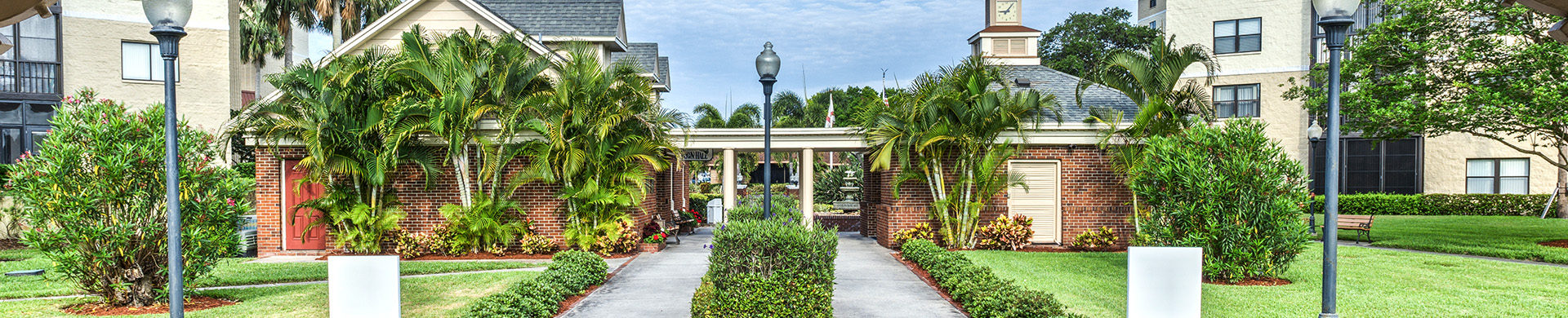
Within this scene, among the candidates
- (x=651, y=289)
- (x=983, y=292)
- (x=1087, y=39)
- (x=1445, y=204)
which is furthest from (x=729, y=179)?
A: (x=1087, y=39)

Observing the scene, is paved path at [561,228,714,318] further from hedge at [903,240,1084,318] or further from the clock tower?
the clock tower

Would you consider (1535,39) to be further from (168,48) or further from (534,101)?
(168,48)

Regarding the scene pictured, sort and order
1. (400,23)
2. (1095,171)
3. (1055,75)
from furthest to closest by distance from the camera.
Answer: (1055,75) < (400,23) < (1095,171)

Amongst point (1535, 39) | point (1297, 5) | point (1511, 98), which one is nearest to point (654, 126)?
point (1511, 98)

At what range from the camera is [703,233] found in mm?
22188

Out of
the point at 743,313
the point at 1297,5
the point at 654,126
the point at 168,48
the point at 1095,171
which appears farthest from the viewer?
the point at 1297,5

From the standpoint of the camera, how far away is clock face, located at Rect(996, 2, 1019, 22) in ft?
77.5

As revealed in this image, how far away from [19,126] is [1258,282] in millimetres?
26262

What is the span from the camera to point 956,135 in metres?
15.7

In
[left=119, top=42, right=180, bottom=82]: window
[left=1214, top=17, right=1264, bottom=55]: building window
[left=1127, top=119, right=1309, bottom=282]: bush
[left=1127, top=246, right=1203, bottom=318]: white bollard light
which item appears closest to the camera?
[left=1127, top=246, right=1203, bottom=318]: white bollard light

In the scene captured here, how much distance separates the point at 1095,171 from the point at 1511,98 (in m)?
7.25

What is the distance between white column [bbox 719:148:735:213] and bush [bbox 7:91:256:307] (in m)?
10.4

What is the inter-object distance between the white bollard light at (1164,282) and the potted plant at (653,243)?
11.2 m

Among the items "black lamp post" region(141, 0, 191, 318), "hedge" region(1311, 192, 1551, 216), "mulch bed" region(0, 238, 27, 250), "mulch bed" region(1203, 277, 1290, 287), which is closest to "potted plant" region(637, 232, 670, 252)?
"mulch bed" region(1203, 277, 1290, 287)
